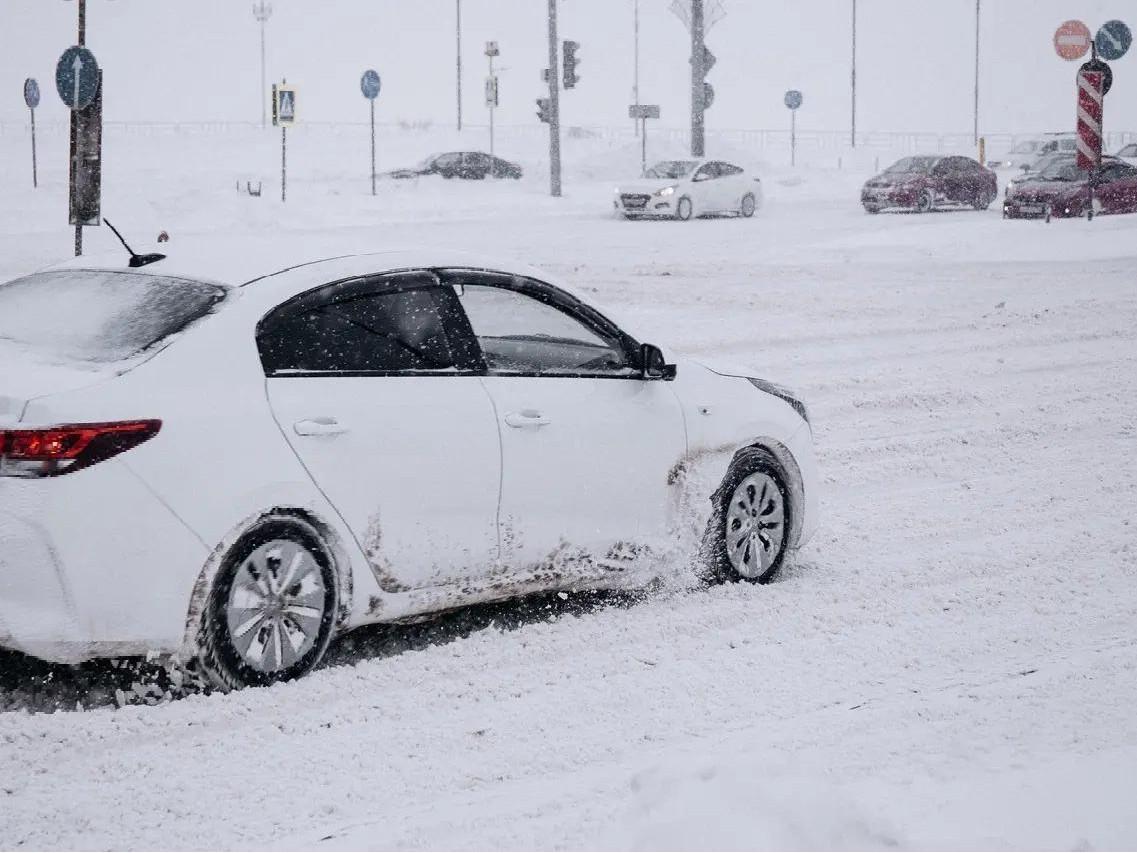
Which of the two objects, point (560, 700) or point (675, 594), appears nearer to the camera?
point (560, 700)

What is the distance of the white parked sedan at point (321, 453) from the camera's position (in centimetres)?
494

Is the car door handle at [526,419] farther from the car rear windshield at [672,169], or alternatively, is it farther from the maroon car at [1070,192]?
the car rear windshield at [672,169]

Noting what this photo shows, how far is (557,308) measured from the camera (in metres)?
6.58

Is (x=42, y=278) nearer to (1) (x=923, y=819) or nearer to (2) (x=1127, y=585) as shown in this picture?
(1) (x=923, y=819)

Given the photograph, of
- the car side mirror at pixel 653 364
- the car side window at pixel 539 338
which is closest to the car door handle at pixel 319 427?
the car side window at pixel 539 338

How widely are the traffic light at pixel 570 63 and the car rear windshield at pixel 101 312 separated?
3878 centimetres

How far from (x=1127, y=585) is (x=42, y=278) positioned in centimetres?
457

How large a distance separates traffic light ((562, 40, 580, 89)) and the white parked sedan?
37988 mm

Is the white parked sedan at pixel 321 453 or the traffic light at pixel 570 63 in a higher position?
the traffic light at pixel 570 63

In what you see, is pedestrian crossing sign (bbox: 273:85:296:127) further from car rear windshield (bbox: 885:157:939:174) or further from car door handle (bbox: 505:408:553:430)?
car door handle (bbox: 505:408:553:430)

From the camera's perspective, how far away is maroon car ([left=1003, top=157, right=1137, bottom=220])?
1236 inches

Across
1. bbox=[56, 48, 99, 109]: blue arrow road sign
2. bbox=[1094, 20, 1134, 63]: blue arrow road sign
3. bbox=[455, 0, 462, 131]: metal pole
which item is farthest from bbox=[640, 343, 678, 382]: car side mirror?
bbox=[455, 0, 462, 131]: metal pole

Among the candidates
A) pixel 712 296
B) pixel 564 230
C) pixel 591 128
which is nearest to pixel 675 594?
pixel 712 296

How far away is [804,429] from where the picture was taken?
7344 mm
